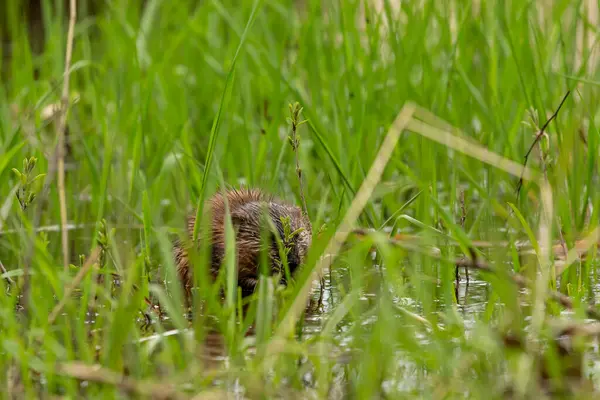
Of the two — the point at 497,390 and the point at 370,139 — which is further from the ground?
the point at 370,139

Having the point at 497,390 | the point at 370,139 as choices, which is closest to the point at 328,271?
the point at 370,139

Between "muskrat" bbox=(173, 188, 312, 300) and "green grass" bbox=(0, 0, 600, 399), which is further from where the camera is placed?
"muskrat" bbox=(173, 188, 312, 300)

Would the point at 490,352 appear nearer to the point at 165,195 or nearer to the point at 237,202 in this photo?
the point at 237,202

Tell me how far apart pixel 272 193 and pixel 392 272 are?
63.1 inches

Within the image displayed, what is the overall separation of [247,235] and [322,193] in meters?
0.80

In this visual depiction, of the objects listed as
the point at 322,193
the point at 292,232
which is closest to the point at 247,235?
the point at 292,232

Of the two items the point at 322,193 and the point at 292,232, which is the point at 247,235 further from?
the point at 322,193

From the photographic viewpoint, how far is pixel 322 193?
14.3ft

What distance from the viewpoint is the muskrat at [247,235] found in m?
3.49

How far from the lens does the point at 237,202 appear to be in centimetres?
376

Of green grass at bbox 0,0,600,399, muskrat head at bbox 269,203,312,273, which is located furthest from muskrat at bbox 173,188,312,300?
green grass at bbox 0,0,600,399

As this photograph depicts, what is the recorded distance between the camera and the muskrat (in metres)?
3.49

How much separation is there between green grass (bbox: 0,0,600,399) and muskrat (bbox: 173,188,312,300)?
12cm

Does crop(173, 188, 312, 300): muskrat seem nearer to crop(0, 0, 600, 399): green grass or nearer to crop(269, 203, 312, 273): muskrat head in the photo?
crop(269, 203, 312, 273): muskrat head
